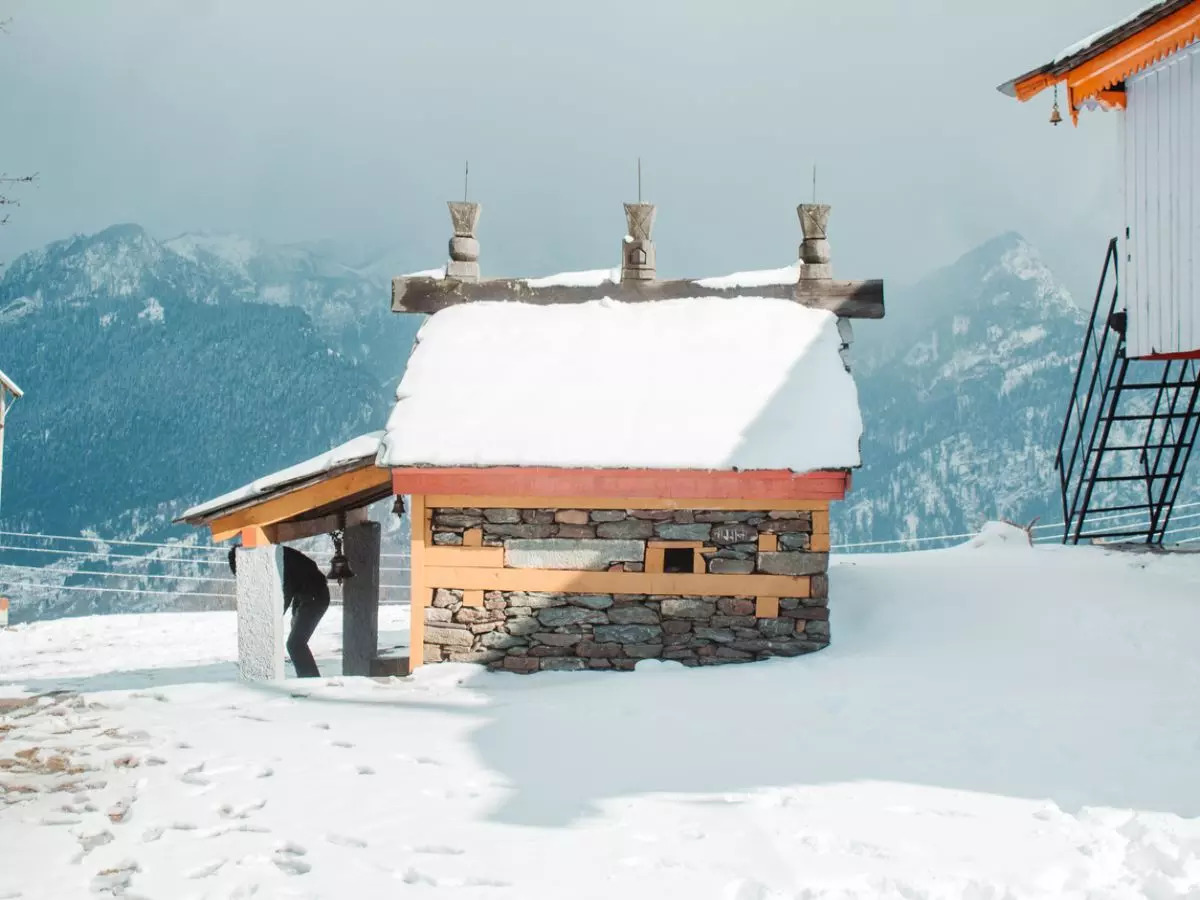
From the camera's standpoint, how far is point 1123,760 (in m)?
6.53

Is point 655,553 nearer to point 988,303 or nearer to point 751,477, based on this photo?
point 751,477

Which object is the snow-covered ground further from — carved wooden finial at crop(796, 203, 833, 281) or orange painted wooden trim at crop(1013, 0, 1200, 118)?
orange painted wooden trim at crop(1013, 0, 1200, 118)

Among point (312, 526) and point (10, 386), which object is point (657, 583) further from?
point (10, 386)

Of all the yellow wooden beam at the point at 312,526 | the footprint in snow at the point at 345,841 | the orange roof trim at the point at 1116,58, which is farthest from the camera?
the orange roof trim at the point at 1116,58

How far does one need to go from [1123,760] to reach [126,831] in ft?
18.6

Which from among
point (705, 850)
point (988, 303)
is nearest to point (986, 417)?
point (988, 303)

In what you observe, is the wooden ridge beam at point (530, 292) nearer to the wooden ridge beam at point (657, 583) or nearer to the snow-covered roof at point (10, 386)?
the wooden ridge beam at point (657, 583)

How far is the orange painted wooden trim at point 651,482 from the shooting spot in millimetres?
9312

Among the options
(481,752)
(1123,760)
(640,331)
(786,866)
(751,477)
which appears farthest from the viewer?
(640,331)

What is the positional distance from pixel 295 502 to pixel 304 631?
6.76ft

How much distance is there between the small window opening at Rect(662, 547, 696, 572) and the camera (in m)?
9.50

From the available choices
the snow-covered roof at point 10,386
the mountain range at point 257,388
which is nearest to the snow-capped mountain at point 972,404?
the mountain range at point 257,388

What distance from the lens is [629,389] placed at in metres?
10.3

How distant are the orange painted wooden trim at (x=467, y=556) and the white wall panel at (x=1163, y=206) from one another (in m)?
7.40
